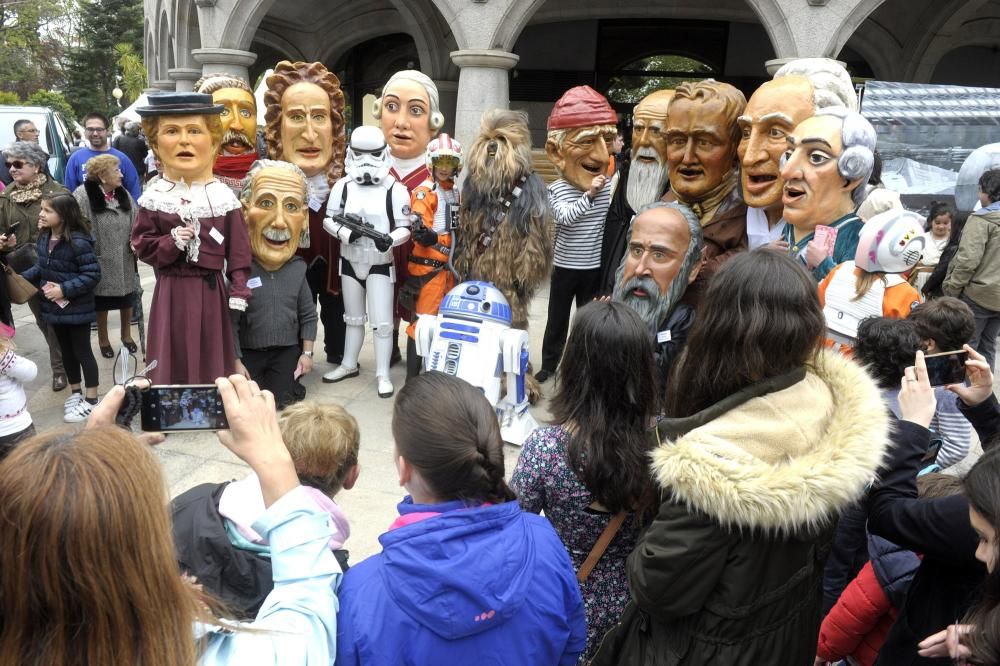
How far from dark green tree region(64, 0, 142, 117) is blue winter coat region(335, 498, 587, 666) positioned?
38.3m

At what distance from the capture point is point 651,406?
6.75 feet

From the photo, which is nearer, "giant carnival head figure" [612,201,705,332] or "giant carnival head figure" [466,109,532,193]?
"giant carnival head figure" [612,201,705,332]

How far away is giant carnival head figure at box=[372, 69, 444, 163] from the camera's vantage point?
5402 millimetres

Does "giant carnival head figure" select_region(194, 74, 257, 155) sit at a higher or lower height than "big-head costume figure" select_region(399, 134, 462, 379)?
higher

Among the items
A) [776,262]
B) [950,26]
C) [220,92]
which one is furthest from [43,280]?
[950,26]

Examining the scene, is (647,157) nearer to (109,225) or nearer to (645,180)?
(645,180)

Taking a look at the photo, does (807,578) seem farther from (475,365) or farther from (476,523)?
(475,365)

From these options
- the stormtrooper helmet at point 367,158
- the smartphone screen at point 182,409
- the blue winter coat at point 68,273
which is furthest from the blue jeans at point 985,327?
the blue winter coat at point 68,273

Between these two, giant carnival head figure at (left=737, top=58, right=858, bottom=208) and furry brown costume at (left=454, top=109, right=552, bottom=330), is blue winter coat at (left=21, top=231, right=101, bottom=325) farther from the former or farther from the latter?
giant carnival head figure at (left=737, top=58, right=858, bottom=208)

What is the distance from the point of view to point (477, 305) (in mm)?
4445

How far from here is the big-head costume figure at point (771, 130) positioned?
366 centimetres

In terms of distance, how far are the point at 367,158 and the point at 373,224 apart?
0.46m

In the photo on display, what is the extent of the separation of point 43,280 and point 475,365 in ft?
9.49

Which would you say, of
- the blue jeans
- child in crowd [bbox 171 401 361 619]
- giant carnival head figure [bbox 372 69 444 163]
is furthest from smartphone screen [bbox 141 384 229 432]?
the blue jeans
